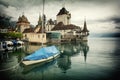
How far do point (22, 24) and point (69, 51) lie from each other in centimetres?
95

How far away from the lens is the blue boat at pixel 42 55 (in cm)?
269

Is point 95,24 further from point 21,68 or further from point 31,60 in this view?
point 21,68

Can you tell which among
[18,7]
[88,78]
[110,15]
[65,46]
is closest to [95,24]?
[110,15]

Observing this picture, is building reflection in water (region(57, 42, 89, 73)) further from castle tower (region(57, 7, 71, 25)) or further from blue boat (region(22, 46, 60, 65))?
castle tower (region(57, 7, 71, 25))

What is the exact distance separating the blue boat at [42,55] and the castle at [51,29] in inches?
6.1

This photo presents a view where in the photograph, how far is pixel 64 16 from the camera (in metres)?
2.83

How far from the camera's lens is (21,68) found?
2.70m

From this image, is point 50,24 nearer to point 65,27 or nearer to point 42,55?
point 65,27

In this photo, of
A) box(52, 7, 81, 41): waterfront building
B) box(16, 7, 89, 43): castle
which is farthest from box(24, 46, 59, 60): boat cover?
box(52, 7, 81, 41): waterfront building

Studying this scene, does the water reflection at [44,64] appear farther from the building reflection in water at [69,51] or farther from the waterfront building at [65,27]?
the waterfront building at [65,27]

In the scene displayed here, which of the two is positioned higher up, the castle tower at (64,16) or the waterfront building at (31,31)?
the castle tower at (64,16)

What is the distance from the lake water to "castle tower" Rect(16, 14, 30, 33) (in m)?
0.30

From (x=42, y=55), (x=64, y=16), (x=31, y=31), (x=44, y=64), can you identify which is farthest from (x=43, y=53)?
(x=64, y=16)

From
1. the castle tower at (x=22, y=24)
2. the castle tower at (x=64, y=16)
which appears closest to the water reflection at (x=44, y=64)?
the castle tower at (x=22, y=24)
